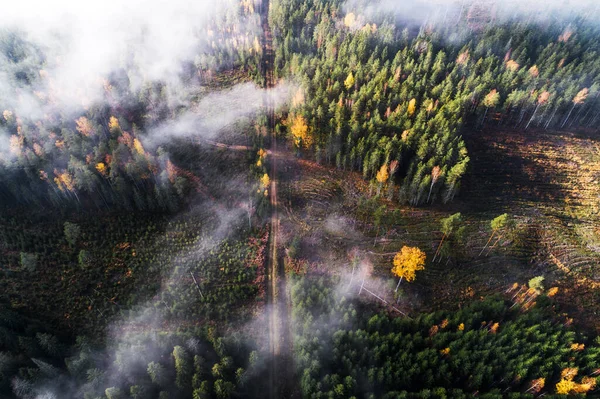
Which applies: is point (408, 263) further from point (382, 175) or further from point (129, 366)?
point (129, 366)

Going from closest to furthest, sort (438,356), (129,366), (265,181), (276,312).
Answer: (438,356) → (129,366) → (276,312) → (265,181)

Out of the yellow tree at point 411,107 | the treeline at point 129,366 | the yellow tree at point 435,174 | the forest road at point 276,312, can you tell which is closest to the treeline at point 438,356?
the forest road at point 276,312

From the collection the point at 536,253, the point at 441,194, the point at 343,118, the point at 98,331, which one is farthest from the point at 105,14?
the point at 536,253

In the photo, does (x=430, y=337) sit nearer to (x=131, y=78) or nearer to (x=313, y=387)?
(x=313, y=387)

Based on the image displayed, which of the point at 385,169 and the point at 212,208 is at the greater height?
the point at 385,169

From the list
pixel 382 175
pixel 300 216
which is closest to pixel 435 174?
pixel 382 175

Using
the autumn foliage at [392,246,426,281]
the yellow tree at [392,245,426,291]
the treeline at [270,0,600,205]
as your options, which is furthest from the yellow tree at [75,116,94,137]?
the yellow tree at [392,245,426,291]
